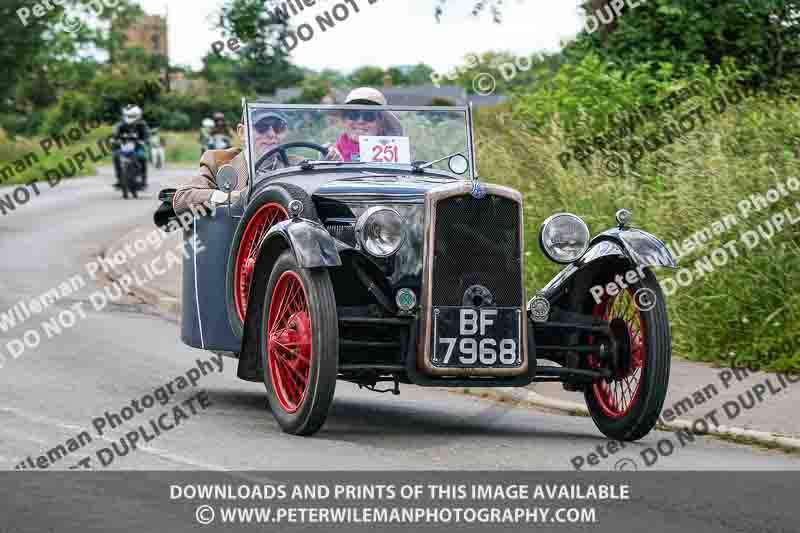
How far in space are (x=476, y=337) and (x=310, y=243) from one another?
1.07m

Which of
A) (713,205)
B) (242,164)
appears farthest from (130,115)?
(242,164)

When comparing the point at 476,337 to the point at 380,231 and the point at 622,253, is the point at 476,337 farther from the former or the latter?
the point at 622,253

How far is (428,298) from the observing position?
874 centimetres

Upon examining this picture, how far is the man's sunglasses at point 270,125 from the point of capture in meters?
10.5

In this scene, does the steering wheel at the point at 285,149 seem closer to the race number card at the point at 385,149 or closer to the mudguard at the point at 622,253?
the race number card at the point at 385,149

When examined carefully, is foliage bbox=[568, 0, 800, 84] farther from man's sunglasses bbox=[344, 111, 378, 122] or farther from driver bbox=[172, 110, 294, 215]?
driver bbox=[172, 110, 294, 215]

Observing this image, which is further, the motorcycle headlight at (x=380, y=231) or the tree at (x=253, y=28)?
the tree at (x=253, y=28)

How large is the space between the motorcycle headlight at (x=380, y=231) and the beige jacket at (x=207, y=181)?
1.65 meters

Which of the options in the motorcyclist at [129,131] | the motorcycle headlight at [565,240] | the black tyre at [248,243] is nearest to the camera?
the motorcycle headlight at [565,240]

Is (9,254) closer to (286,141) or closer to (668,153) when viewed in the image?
(668,153)

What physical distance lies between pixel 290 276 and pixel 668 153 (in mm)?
6967

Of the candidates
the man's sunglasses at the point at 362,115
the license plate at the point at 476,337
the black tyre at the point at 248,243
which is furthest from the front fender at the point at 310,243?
the man's sunglasses at the point at 362,115

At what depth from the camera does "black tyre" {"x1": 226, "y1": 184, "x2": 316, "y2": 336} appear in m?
9.43

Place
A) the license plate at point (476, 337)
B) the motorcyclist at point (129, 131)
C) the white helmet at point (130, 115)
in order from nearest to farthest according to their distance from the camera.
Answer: the license plate at point (476, 337) < the white helmet at point (130, 115) < the motorcyclist at point (129, 131)
